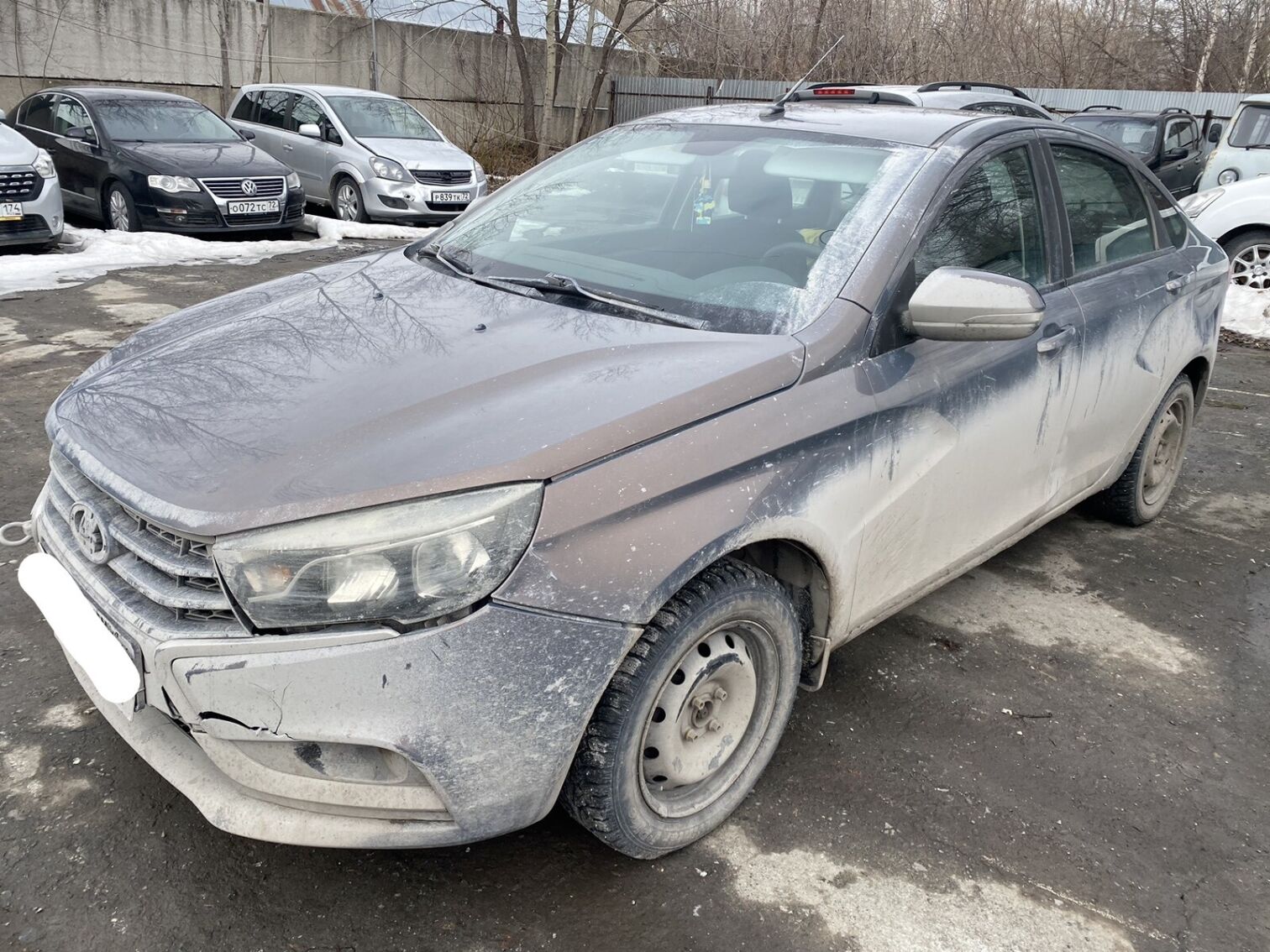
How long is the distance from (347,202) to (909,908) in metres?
11.3

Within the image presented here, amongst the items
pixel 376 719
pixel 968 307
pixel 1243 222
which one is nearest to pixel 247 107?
Result: pixel 1243 222

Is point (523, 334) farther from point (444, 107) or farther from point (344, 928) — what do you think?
point (444, 107)

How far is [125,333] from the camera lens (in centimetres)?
664

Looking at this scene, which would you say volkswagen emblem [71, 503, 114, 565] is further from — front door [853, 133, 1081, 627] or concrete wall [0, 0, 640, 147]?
concrete wall [0, 0, 640, 147]

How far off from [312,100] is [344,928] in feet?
39.6

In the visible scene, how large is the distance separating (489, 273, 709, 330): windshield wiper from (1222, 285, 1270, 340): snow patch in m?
7.82

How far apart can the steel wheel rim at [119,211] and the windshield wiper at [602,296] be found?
28.7ft

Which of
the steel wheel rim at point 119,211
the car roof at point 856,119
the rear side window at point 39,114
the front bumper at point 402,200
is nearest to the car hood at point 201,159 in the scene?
the steel wheel rim at point 119,211

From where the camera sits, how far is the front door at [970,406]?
2631 millimetres

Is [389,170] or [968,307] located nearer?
[968,307]

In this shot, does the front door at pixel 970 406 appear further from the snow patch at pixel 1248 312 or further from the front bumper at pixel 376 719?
the snow patch at pixel 1248 312

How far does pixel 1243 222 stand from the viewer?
8.88 meters

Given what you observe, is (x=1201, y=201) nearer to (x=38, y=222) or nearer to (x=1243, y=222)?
(x=1243, y=222)

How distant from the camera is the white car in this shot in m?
8.80
